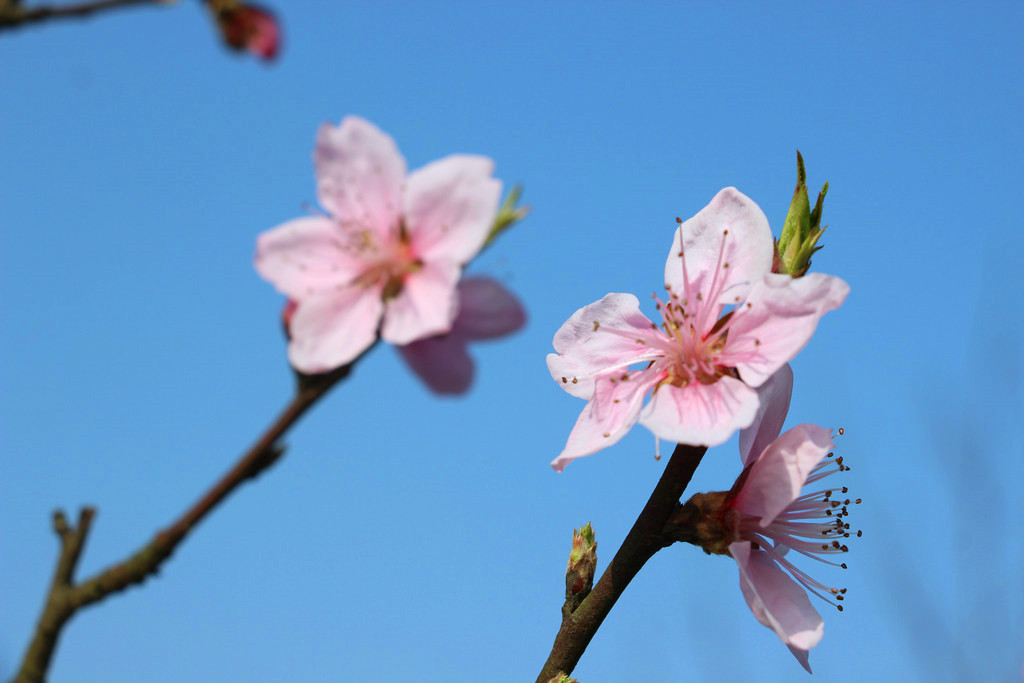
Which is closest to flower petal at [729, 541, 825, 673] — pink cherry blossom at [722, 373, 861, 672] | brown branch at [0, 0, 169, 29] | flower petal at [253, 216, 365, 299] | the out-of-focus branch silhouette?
pink cherry blossom at [722, 373, 861, 672]

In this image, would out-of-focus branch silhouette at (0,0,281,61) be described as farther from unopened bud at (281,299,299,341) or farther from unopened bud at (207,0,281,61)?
unopened bud at (281,299,299,341)

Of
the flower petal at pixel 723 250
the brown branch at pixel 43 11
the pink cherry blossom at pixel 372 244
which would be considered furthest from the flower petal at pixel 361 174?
the flower petal at pixel 723 250

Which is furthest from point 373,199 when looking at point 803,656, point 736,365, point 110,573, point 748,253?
point 803,656

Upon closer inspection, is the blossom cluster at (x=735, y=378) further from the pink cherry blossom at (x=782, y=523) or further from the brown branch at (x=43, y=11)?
the brown branch at (x=43, y=11)

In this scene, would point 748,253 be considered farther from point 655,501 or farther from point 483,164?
point 483,164

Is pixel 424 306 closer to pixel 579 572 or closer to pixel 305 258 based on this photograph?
pixel 305 258
